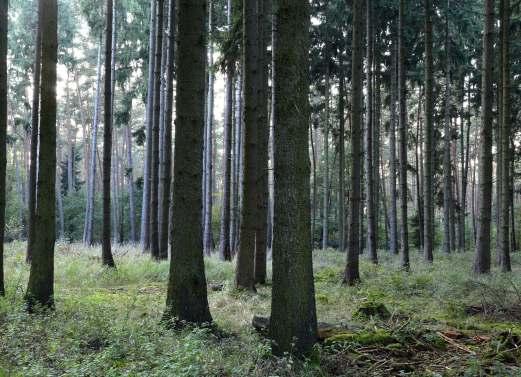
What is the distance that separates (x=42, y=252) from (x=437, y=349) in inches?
227

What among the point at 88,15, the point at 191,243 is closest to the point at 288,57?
the point at 191,243

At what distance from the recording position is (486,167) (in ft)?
38.7

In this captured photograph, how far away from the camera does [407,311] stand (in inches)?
308

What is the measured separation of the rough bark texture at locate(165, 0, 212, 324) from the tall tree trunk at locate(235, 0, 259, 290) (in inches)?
122

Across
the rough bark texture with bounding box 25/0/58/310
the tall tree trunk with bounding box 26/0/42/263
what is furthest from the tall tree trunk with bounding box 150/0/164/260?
the rough bark texture with bounding box 25/0/58/310

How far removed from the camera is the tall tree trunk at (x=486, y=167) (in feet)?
38.7

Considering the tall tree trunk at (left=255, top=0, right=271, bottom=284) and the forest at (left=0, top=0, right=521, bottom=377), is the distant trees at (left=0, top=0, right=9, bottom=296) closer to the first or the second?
the forest at (left=0, top=0, right=521, bottom=377)

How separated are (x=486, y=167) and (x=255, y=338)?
8.47m

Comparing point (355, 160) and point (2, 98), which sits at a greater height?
point (2, 98)

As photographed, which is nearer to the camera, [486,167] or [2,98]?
[2,98]

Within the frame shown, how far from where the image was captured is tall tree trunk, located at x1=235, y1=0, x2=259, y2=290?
9.41 metres

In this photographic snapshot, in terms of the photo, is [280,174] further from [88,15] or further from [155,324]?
Result: [88,15]

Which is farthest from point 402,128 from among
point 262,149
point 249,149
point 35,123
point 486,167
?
point 35,123

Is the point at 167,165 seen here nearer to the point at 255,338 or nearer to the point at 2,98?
the point at 2,98
